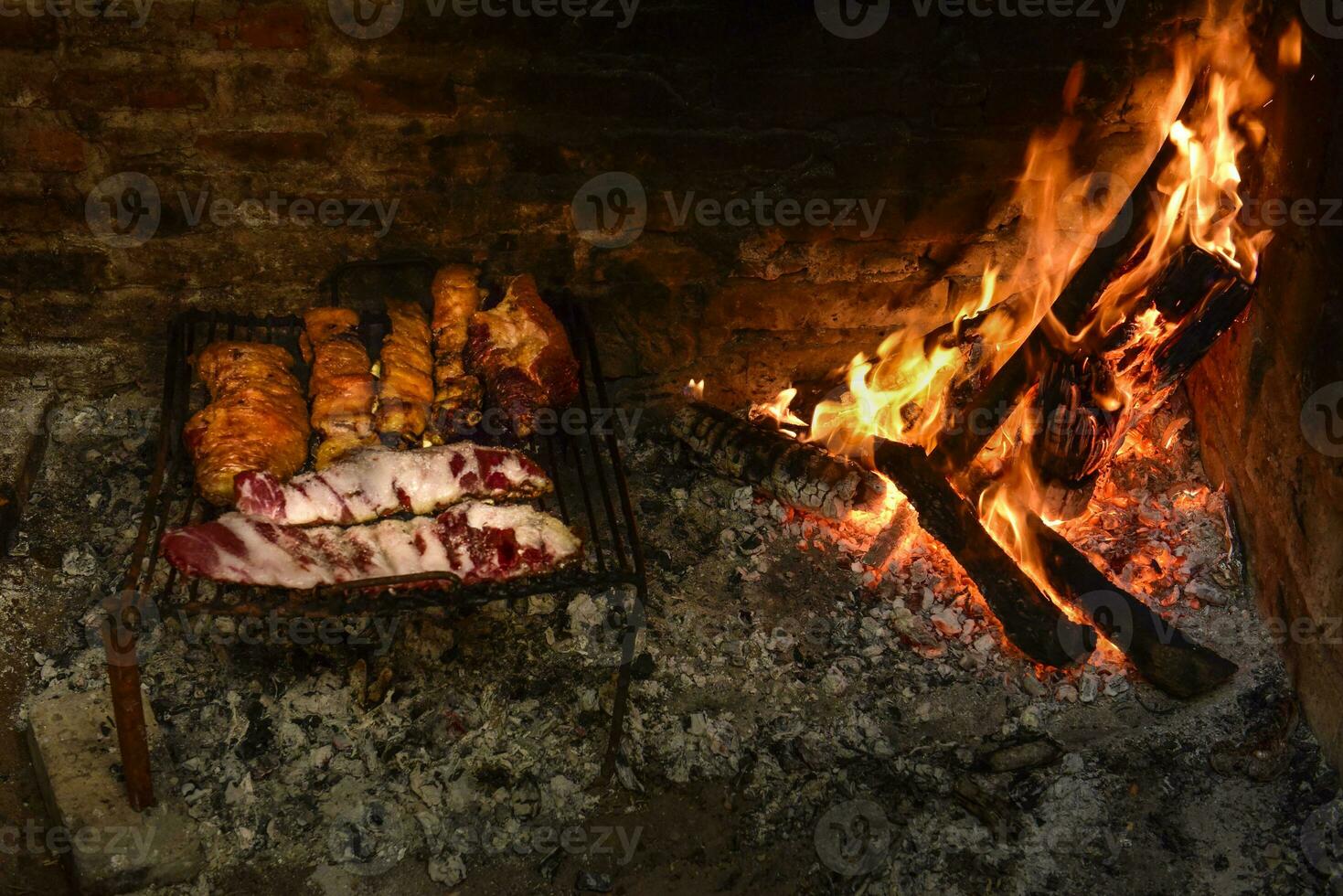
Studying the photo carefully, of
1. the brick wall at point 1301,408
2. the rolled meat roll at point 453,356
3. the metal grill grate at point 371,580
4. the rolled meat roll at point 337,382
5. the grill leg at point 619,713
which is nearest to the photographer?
the metal grill grate at point 371,580

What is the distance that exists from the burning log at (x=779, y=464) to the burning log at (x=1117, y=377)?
779 millimetres

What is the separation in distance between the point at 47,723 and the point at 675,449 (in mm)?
2879

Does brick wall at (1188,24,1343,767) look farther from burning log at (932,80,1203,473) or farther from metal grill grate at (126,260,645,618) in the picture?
metal grill grate at (126,260,645,618)

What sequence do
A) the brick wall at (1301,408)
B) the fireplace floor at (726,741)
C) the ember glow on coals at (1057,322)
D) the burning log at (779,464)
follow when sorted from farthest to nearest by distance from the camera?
the burning log at (779,464) → the ember glow on coals at (1057,322) → the brick wall at (1301,408) → the fireplace floor at (726,741)

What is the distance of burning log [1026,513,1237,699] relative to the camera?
13.1 feet

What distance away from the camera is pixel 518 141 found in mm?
4480

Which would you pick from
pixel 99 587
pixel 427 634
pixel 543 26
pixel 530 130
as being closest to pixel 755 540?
pixel 427 634

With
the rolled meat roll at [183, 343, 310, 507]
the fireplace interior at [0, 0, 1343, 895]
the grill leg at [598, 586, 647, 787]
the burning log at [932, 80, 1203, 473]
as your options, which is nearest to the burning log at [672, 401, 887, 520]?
the fireplace interior at [0, 0, 1343, 895]

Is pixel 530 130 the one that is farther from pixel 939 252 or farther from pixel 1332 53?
pixel 1332 53

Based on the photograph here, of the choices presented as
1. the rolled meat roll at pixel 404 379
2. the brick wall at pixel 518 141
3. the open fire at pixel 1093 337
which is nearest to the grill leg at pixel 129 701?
the rolled meat roll at pixel 404 379

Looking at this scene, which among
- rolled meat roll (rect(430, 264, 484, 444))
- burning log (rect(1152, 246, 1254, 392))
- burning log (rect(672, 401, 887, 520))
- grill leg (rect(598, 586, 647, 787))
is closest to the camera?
grill leg (rect(598, 586, 647, 787))

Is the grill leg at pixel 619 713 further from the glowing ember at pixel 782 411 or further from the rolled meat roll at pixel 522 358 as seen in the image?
the glowing ember at pixel 782 411

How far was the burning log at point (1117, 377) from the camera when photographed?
4.34 meters

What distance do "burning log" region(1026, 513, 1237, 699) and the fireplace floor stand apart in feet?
0.33
